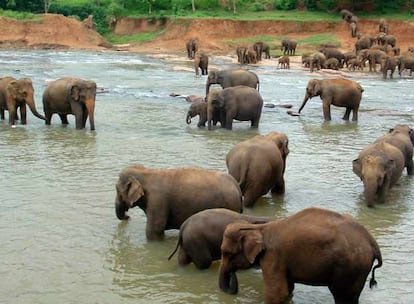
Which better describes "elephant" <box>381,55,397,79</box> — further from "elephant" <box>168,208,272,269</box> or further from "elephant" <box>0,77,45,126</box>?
"elephant" <box>168,208,272,269</box>

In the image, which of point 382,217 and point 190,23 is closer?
point 382,217

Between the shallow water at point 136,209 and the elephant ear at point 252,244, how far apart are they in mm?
740

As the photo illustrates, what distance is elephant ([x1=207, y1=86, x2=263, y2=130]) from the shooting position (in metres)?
15.0

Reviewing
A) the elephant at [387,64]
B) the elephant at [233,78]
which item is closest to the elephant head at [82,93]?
the elephant at [233,78]

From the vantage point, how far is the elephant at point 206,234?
21.4ft

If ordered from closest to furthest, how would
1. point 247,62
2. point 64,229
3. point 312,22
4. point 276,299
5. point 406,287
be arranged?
point 276,299
point 406,287
point 64,229
point 247,62
point 312,22

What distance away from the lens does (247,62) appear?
127 ft

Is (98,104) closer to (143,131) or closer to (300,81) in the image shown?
(143,131)

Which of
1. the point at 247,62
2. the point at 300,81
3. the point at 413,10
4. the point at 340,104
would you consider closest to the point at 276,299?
the point at 340,104

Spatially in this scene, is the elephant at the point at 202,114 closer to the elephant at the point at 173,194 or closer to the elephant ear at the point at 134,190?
the elephant at the point at 173,194

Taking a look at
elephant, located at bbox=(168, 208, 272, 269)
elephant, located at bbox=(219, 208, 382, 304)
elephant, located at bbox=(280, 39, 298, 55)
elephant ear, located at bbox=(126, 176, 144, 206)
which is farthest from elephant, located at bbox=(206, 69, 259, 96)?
elephant, located at bbox=(280, 39, 298, 55)

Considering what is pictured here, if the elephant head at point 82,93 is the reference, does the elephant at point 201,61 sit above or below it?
below

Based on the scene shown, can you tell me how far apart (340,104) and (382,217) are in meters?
8.79

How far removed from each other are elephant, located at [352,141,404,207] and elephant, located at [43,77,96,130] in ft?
23.5
